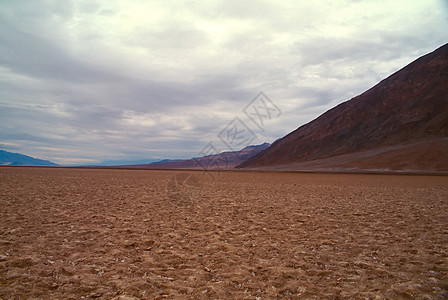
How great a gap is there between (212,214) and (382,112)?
77.6m

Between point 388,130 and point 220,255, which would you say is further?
point 388,130

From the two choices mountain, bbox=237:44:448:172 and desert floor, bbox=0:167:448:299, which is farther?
mountain, bbox=237:44:448:172

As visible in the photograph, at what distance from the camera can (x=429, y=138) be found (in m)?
58.2

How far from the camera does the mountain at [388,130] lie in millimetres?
51406

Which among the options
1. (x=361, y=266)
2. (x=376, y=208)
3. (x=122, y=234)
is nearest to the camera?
(x=361, y=266)

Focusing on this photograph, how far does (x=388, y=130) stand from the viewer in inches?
2655

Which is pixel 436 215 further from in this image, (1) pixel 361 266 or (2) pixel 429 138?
(2) pixel 429 138

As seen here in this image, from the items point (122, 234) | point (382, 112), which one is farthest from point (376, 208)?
point (382, 112)

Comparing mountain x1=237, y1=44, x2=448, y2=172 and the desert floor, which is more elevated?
mountain x1=237, y1=44, x2=448, y2=172

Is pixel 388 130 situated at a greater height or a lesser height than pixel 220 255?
greater

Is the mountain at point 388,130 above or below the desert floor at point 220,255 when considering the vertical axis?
above

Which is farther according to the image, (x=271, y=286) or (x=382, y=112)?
(x=382, y=112)

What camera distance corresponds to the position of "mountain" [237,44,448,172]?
169 ft

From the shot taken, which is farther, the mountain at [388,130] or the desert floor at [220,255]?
the mountain at [388,130]
